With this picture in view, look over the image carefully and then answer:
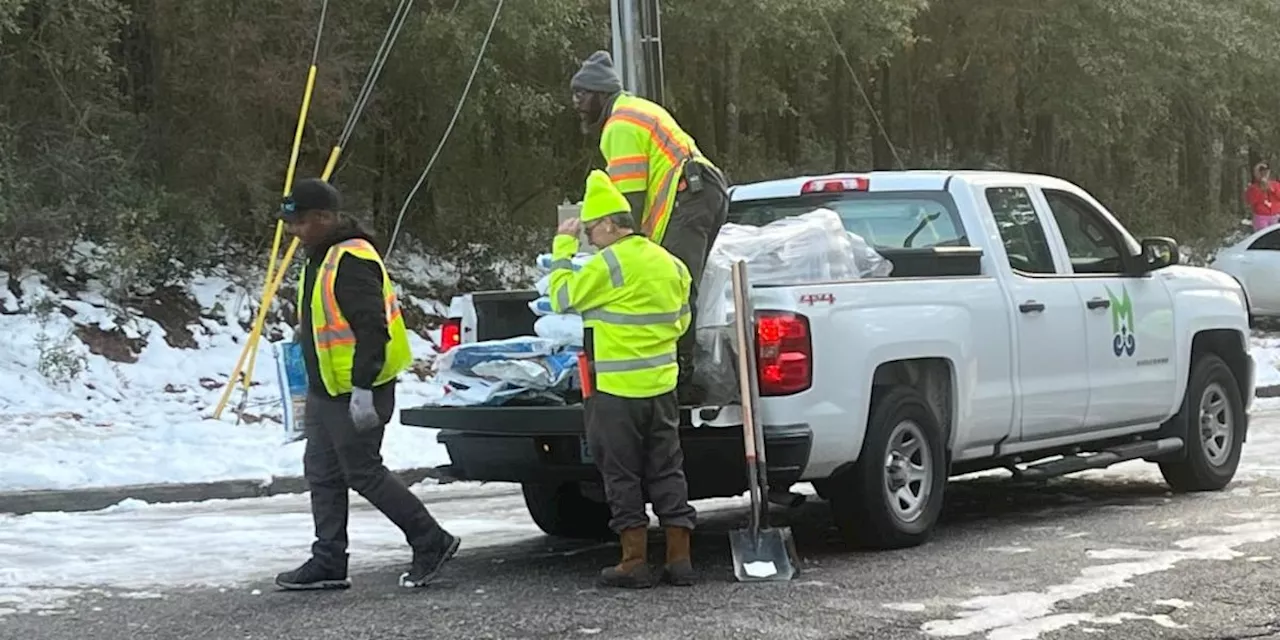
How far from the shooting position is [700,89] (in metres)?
21.7

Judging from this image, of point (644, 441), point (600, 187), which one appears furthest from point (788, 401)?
point (600, 187)

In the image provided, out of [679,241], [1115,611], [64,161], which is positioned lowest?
[1115,611]

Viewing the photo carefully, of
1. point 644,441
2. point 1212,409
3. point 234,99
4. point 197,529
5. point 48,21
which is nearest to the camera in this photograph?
point 644,441

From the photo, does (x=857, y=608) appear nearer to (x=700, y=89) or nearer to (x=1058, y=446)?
(x=1058, y=446)

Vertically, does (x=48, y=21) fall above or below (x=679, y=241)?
above

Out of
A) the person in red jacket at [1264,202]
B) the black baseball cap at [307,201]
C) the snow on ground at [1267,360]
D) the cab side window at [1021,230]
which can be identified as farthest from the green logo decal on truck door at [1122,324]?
the person in red jacket at [1264,202]

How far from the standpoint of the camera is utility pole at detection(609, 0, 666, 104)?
12.6 m

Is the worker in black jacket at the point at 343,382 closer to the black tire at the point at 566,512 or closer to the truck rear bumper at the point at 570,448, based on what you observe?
the truck rear bumper at the point at 570,448

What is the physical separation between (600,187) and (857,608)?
1.98 m

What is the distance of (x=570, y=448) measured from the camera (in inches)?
284

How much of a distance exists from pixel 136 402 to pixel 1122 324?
811cm

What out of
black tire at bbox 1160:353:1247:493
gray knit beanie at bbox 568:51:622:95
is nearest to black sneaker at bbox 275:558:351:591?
gray knit beanie at bbox 568:51:622:95

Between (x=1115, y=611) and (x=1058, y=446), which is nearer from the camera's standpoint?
(x=1115, y=611)

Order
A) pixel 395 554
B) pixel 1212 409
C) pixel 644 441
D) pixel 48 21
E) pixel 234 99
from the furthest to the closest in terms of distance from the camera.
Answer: pixel 234 99 < pixel 48 21 < pixel 1212 409 < pixel 395 554 < pixel 644 441
